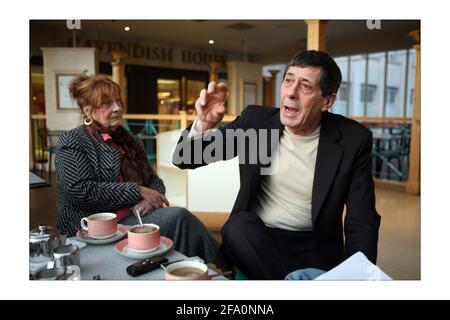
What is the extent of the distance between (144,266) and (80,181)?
2.36ft

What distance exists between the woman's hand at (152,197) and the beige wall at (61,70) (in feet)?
1.32

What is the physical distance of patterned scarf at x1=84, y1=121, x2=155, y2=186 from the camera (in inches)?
65.5

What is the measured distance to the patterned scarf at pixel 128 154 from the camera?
5.46ft

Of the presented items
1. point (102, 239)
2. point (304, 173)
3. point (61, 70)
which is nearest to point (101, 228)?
point (102, 239)

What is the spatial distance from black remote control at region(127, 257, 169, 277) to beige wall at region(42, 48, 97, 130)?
721 mm

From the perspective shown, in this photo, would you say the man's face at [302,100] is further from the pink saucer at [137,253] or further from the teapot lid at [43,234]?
the teapot lid at [43,234]

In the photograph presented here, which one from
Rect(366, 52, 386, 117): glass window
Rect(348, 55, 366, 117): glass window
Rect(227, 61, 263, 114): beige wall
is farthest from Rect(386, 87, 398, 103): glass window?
Result: Rect(227, 61, 263, 114): beige wall

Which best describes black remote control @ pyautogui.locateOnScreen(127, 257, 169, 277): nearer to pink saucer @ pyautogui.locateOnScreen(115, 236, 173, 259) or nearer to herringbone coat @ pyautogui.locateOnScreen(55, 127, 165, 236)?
pink saucer @ pyautogui.locateOnScreen(115, 236, 173, 259)

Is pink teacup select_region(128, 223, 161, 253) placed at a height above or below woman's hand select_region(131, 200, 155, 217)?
above

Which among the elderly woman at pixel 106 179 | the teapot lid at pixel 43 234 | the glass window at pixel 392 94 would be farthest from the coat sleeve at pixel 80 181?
the glass window at pixel 392 94

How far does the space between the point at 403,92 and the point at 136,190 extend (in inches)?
335

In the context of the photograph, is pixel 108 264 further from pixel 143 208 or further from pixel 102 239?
pixel 143 208

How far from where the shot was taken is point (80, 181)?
1.54 metres

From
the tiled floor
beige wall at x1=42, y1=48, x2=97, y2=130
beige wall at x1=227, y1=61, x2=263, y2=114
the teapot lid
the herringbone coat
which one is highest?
beige wall at x1=227, y1=61, x2=263, y2=114
